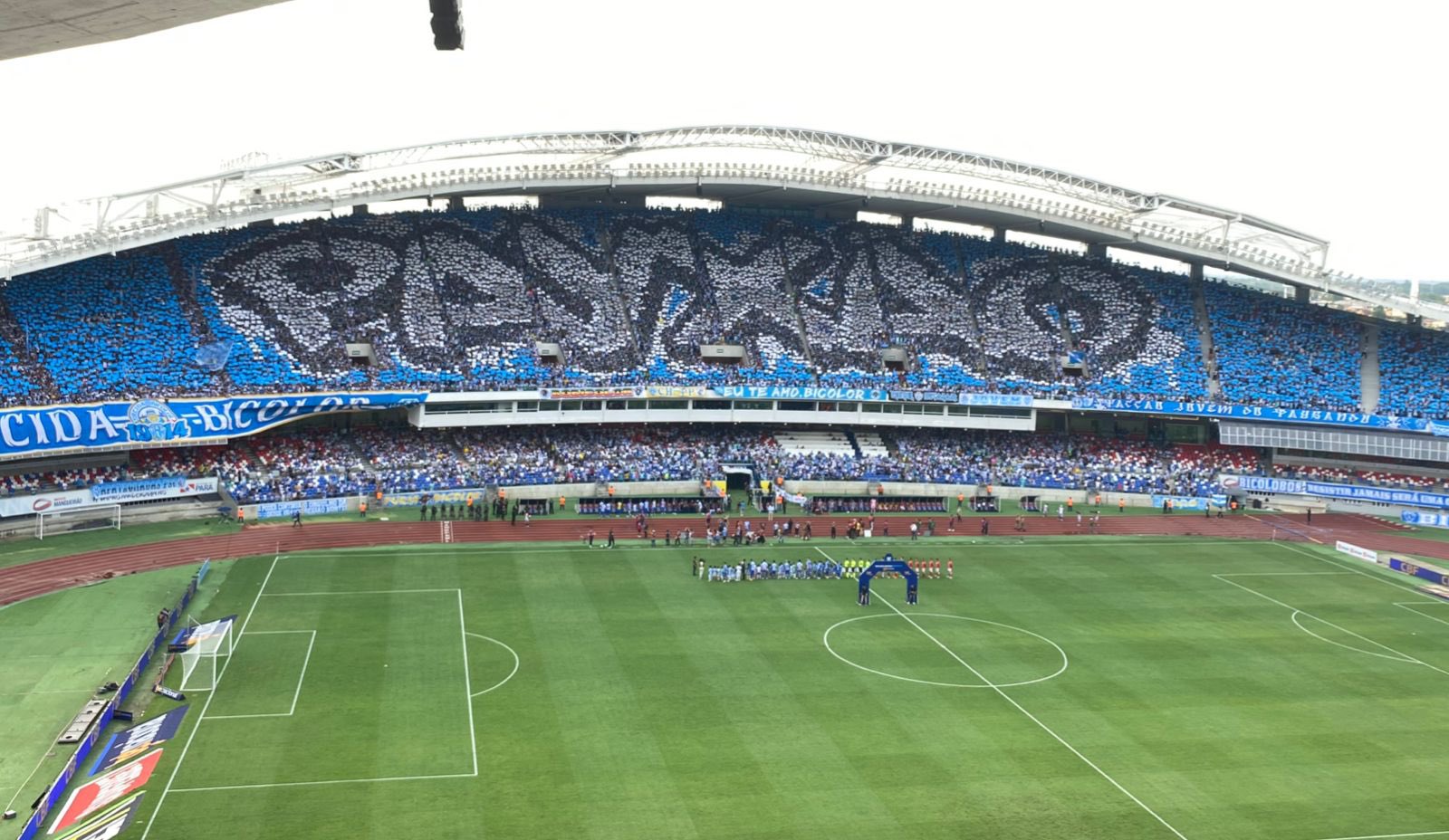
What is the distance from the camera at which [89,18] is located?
7012mm

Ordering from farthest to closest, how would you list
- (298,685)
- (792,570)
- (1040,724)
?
(792,570), (298,685), (1040,724)

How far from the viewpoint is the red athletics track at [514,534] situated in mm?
38594

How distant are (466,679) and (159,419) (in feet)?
74.2

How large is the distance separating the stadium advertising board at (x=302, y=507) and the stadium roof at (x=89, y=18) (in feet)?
137

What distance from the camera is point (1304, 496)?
58.2m

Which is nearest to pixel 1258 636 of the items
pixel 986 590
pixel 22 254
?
pixel 986 590

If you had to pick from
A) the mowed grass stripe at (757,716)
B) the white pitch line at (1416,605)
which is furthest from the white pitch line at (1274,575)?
the mowed grass stripe at (757,716)

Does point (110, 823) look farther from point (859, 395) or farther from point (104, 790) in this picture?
point (859, 395)

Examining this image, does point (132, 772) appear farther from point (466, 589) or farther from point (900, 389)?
point (900, 389)

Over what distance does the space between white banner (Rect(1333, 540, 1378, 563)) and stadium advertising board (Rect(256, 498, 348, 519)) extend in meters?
42.0

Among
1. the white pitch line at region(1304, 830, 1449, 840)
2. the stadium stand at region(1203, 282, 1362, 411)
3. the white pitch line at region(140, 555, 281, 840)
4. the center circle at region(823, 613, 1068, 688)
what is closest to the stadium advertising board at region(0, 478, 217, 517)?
the white pitch line at region(140, 555, 281, 840)

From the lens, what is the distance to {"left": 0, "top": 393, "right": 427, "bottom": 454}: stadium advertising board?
41812mm

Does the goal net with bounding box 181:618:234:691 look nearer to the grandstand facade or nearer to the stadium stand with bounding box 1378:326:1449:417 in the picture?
the grandstand facade

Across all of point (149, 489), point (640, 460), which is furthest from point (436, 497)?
point (149, 489)
